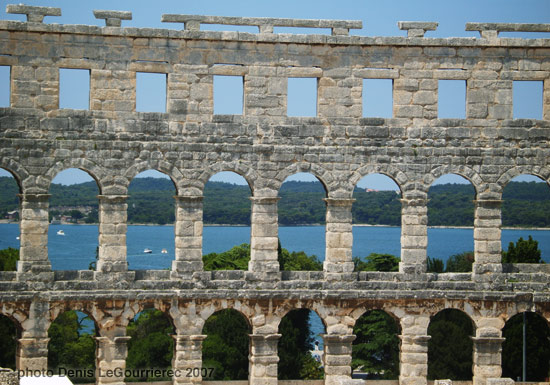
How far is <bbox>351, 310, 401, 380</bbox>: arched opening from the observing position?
59656 mm

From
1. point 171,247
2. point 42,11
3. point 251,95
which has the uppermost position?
point 42,11

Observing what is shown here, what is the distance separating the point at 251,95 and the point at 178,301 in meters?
6.52

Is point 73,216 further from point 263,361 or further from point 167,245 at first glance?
point 263,361

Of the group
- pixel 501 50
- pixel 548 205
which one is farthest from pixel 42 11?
pixel 548 205

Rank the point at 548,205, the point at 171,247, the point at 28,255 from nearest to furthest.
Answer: the point at 28,255 → the point at 548,205 → the point at 171,247

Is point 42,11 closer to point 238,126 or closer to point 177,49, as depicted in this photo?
point 177,49

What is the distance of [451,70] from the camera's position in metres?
30.8

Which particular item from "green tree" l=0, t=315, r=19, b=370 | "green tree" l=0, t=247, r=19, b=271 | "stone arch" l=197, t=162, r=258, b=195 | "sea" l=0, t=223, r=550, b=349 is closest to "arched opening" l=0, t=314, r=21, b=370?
"green tree" l=0, t=315, r=19, b=370

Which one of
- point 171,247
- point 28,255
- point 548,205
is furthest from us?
point 171,247

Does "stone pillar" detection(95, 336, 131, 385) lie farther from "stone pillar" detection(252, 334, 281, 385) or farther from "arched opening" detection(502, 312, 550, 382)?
"arched opening" detection(502, 312, 550, 382)

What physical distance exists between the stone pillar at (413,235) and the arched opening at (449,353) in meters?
21.5

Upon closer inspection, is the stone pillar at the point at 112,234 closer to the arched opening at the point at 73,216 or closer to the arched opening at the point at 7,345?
the arched opening at the point at 7,345

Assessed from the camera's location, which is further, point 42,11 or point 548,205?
point 548,205

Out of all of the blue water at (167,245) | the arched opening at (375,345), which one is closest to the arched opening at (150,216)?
the blue water at (167,245)
